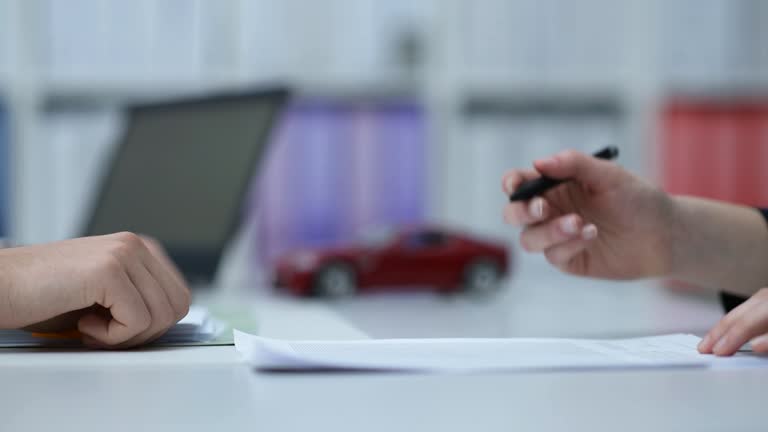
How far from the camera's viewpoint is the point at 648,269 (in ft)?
2.79

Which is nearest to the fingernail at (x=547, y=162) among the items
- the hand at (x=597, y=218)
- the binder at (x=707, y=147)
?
the hand at (x=597, y=218)

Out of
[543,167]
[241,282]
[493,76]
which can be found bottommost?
[241,282]

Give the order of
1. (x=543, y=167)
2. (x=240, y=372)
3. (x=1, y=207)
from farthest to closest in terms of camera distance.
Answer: (x=1, y=207)
(x=543, y=167)
(x=240, y=372)

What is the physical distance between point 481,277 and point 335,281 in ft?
0.92

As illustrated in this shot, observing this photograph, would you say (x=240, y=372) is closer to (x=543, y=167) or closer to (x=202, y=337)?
(x=202, y=337)

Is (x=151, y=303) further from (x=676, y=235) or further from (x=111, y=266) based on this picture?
(x=676, y=235)

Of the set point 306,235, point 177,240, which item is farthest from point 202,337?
point 306,235

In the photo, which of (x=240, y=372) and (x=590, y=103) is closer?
(x=240, y=372)

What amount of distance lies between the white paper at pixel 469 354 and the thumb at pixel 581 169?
0.21 m

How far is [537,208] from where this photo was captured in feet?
2.47

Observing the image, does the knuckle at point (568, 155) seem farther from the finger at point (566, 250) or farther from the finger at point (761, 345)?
the finger at point (761, 345)

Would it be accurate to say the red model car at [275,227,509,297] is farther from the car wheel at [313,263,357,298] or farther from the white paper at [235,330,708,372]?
the white paper at [235,330,708,372]

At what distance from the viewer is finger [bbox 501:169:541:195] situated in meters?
0.79

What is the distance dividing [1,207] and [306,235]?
805mm
